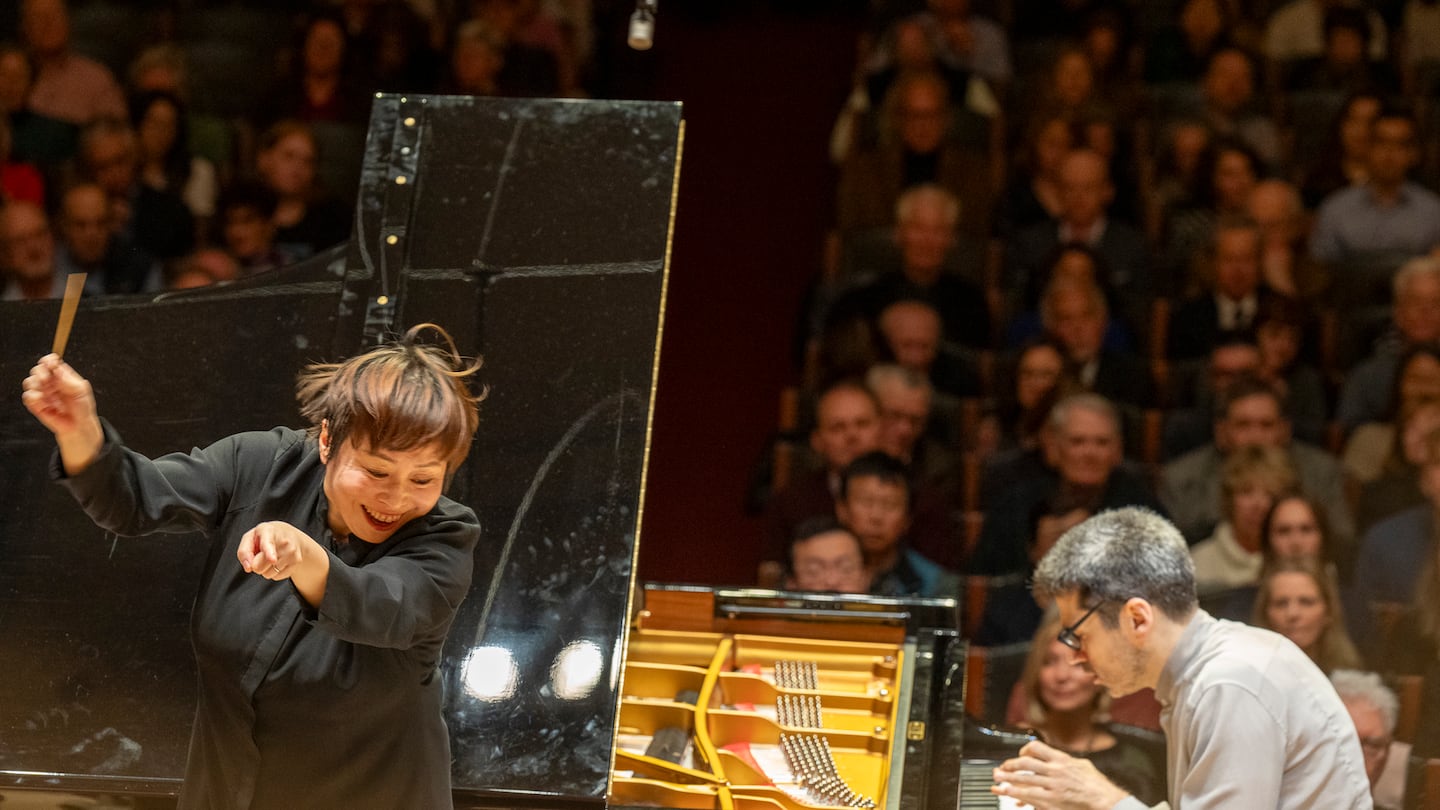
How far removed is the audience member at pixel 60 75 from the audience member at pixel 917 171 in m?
2.86

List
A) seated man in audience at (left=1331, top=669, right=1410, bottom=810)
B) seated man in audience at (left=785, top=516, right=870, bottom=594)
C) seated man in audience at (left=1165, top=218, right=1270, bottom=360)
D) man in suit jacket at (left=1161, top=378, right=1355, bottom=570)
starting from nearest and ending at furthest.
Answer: seated man in audience at (left=1331, top=669, right=1410, bottom=810), seated man in audience at (left=785, top=516, right=870, bottom=594), man in suit jacket at (left=1161, top=378, right=1355, bottom=570), seated man in audience at (left=1165, top=218, right=1270, bottom=360)

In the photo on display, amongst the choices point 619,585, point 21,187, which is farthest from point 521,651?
point 21,187

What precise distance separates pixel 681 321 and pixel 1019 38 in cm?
194

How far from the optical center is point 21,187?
19.5 feet

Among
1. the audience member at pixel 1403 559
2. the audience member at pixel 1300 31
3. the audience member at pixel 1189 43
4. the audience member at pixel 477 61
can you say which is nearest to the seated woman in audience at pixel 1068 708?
the audience member at pixel 1403 559

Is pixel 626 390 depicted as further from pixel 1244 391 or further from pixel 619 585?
pixel 1244 391

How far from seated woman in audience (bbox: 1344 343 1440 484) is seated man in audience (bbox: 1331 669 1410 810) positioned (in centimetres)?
120

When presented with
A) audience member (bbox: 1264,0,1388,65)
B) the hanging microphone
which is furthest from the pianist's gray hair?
audience member (bbox: 1264,0,1388,65)

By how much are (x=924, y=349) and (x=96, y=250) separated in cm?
289

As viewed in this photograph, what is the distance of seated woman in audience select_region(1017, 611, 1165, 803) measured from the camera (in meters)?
3.87

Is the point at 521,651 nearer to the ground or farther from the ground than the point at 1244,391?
nearer to the ground

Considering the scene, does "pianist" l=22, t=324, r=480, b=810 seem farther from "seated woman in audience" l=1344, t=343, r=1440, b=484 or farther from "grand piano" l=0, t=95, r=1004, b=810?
"seated woman in audience" l=1344, t=343, r=1440, b=484

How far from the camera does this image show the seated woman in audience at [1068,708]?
3.87 meters

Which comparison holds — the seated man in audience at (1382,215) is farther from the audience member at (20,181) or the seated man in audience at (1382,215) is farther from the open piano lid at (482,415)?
the audience member at (20,181)
